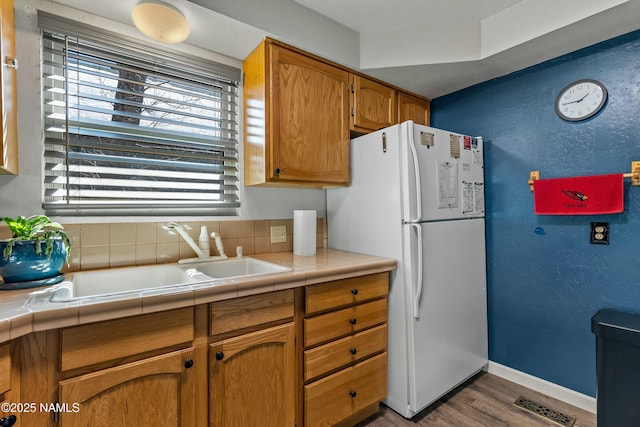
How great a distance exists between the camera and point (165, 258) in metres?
1.61

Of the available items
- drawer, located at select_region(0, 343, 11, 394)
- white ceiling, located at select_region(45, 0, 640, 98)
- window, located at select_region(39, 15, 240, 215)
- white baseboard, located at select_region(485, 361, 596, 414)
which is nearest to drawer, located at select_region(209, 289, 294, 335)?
drawer, located at select_region(0, 343, 11, 394)

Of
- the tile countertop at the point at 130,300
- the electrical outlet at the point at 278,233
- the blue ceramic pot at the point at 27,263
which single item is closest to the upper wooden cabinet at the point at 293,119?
the electrical outlet at the point at 278,233

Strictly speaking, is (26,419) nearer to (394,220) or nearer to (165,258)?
(165,258)

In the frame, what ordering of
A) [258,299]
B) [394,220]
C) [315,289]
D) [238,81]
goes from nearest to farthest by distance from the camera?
1. [258,299]
2. [315,289]
3. [394,220]
4. [238,81]

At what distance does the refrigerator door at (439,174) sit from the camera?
165 cm

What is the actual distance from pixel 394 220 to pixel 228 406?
1.18m

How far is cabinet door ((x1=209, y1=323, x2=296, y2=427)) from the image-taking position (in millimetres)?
1152

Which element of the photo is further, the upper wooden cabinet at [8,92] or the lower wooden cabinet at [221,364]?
the upper wooden cabinet at [8,92]

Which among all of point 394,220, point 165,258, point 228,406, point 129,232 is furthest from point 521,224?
point 129,232

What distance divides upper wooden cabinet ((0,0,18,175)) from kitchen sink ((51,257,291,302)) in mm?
513

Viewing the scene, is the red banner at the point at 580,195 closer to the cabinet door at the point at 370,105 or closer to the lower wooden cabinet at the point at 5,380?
the cabinet door at the point at 370,105

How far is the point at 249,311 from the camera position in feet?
4.01

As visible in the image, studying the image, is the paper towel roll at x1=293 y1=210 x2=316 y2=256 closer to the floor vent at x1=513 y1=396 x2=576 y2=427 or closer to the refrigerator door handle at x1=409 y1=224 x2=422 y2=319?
the refrigerator door handle at x1=409 y1=224 x2=422 y2=319

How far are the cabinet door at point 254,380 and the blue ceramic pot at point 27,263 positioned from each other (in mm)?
686
